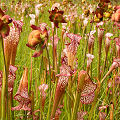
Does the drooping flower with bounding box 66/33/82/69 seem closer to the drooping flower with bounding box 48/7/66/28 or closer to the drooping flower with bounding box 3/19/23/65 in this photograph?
the drooping flower with bounding box 48/7/66/28

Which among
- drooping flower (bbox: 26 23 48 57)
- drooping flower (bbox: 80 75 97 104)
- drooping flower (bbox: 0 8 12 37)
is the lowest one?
→ drooping flower (bbox: 80 75 97 104)

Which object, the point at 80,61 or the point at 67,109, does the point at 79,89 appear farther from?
the point at 80,61

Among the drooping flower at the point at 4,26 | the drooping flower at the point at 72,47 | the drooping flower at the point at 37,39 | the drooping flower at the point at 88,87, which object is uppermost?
→ the drooping flower at the point at 4,26

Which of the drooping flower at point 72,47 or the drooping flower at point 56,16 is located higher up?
the drooping flower at point 56,16

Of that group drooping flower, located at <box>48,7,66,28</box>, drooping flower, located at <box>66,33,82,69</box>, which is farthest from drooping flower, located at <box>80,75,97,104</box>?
drooping flower, located at <box>48,7,66,28</box>

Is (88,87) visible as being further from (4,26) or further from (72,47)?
(4,26)

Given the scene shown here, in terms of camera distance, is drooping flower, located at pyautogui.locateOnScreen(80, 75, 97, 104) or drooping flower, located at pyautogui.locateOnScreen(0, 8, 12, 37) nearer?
drooping flower, located at pyautogui.locateOnScreen(0, 8, 12, 37)

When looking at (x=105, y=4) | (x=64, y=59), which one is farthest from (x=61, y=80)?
(x=105, y=4)

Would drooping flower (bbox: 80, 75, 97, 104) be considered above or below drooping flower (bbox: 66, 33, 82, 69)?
below

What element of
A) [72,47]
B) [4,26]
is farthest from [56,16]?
[4,26]

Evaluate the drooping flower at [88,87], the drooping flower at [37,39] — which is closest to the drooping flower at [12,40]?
the drooping flower at [37,39]

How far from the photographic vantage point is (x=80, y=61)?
1640mm

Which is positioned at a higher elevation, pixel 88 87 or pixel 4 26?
pixel 4 26

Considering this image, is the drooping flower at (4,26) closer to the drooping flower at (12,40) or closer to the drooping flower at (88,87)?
the drooping flower at (12,40)
